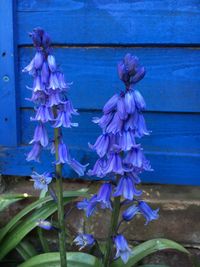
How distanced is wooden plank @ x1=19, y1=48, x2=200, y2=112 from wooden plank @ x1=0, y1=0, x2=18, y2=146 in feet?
0.22

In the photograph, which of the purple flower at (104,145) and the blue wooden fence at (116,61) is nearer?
the purple flower at (104,145)

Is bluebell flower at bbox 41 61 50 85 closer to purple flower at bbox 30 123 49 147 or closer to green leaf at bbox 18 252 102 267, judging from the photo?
purple flower at bbox 30 123 49 147

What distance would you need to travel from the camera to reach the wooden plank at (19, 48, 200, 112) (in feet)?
7.05

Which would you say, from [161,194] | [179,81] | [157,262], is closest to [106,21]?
[179,81]

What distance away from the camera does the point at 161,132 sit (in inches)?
88.4

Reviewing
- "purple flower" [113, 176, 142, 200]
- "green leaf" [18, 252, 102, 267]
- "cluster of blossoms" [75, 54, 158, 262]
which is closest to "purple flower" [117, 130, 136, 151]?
"cluster of blossoms" [75, 54, 158, 262]

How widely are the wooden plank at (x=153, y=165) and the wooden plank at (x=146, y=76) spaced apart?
0.79 ft

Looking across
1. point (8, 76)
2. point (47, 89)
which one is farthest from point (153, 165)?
point (47, 89)

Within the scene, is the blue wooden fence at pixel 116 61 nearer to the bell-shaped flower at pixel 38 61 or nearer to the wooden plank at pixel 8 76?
the wooden plank at pixel 8 76

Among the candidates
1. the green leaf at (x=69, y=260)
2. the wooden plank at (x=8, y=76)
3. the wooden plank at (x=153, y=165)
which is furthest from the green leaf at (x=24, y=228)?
the wooden plank at (x=8, y=76)

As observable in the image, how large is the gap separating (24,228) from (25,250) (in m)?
0.15

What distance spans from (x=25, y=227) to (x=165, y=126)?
81 cm

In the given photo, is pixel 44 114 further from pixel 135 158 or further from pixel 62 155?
pixel 135 158

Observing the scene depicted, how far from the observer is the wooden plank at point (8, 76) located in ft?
7.22
